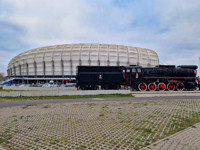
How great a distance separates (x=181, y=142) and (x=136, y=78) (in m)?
22.3

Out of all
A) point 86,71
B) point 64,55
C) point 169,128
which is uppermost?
point 64,55

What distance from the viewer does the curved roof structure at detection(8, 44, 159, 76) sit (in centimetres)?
7919

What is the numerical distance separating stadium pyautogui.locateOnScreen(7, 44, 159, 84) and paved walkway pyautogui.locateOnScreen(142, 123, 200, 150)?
241ft

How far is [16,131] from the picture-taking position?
6.61 meters

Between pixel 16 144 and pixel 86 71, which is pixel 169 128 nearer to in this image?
pixel 16 144

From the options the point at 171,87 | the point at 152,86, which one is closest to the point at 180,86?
the point at 171,87

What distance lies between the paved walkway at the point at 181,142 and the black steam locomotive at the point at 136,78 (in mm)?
20713

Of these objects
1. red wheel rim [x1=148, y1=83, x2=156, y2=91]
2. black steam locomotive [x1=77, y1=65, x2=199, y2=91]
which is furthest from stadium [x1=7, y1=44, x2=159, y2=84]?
red wheel rim [x1=148, y1=83, x2=156, y2=91]

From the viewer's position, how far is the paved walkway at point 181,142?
4.70 meters

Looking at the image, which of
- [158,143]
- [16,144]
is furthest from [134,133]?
[16,144]

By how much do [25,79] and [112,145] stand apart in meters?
91.0

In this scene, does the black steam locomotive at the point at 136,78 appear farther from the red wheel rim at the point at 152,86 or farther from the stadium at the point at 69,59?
the stadium at the point at 69,59

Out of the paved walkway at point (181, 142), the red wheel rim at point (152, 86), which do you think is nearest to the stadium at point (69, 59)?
the red wheel rim at point (152, 86)

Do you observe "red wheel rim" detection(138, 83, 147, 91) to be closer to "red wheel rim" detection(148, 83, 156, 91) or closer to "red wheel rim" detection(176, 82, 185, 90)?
"red wheel rim" detection(148, 83, 156, 91)
